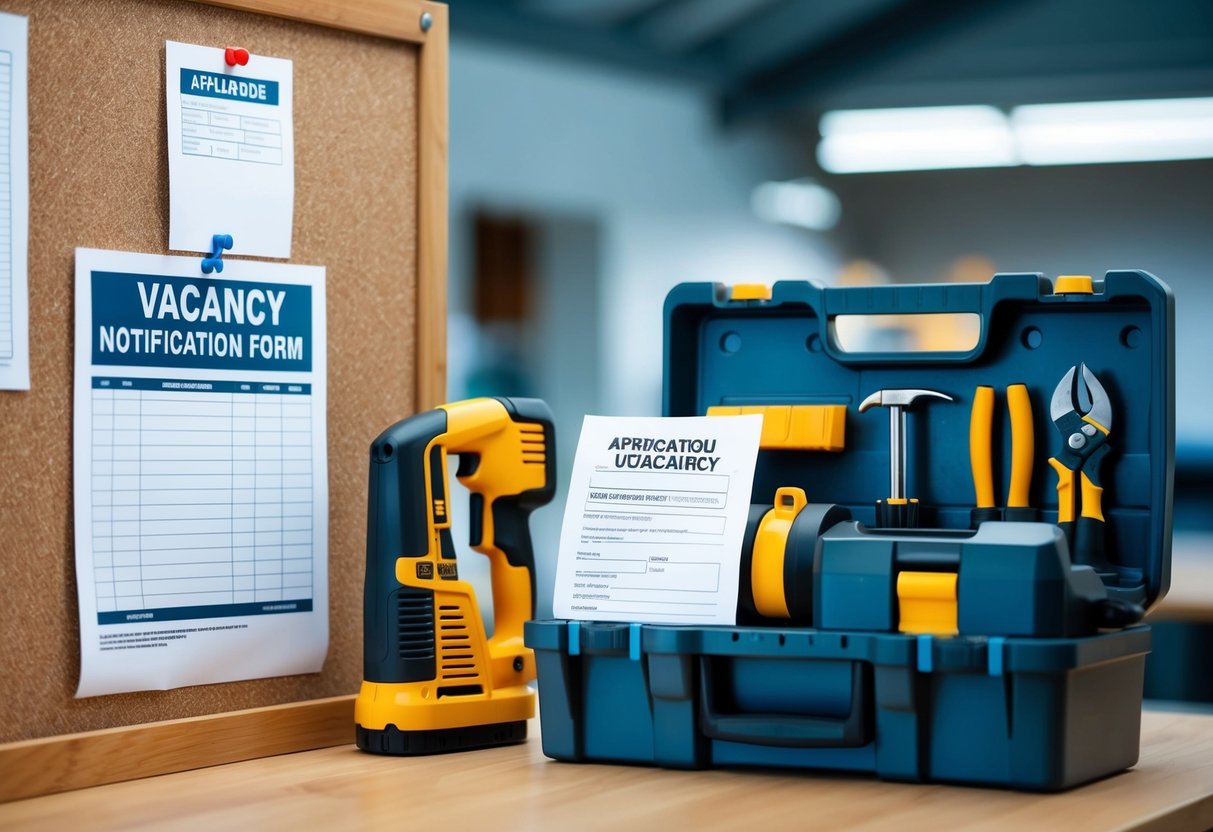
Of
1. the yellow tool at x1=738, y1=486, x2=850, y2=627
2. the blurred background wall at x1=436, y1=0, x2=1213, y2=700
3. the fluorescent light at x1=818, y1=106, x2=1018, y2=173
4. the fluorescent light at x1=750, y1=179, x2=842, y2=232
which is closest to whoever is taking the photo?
the yellow tool at x1=738, y1=486, x2=850, y2=627

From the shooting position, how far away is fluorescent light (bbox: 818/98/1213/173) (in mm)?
6258

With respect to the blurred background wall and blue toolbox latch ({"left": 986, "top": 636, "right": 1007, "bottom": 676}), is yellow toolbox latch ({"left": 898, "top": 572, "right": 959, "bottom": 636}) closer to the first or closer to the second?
blue toolbox latch ({"left": 986, "top": 636, "right": 1007, "bottom": 676})

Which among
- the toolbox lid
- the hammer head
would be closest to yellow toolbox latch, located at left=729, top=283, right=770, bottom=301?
the toolbox lid

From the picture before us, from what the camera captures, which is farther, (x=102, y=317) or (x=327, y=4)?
(x=327, y=4)

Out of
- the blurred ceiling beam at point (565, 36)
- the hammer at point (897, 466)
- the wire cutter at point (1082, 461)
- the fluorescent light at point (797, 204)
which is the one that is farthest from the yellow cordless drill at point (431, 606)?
the fluorescent light at point (797, 204)

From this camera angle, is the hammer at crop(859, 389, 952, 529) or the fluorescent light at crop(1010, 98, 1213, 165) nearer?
the hammer at crop(859, 389, 952, 529)

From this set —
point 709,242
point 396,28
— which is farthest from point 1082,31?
point 396,28

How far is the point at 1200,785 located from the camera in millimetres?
883

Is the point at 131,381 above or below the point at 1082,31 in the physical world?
below

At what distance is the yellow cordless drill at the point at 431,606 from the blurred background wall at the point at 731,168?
3.78 m

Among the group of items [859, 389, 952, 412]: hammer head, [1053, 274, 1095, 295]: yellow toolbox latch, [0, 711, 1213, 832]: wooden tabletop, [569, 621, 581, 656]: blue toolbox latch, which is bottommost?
[0, 711, 1213, 832]: wooden tabletop

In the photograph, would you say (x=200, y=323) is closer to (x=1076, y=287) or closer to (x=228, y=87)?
(x=228, y=87)

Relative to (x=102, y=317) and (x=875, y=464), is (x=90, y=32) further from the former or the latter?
(x=875, y=464)

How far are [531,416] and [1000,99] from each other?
572 cm
